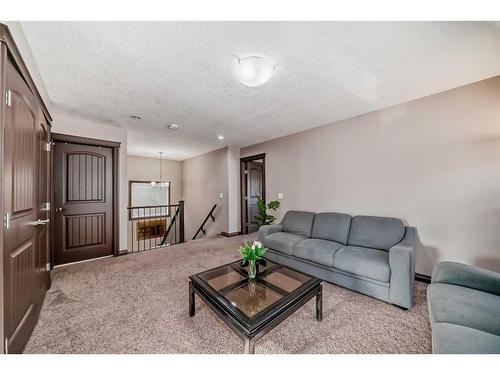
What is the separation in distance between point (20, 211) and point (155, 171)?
19.5ft

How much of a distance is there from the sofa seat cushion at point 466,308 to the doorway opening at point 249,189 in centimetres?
401

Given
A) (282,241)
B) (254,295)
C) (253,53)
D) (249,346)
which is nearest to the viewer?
(249,346)

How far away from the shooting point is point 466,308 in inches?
48.4

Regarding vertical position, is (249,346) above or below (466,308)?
below

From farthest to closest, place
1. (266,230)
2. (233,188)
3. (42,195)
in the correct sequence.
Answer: (233,188) < (266,230) < (42,195)

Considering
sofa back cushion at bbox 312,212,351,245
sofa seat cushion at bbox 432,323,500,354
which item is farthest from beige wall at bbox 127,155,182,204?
sofa seat cushion at bbox 432,323,500,354

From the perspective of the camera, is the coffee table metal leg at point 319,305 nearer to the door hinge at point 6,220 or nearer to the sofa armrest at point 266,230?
the sofa armrest at point 266,230

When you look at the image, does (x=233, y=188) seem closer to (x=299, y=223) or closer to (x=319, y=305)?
(x=299, y=223)

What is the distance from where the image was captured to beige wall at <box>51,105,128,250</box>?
303cm

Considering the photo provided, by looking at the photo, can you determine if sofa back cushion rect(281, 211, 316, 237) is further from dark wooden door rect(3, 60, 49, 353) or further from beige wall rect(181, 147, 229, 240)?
dark wooden door rect(3, 60, 49, 353)

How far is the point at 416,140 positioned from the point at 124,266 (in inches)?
184

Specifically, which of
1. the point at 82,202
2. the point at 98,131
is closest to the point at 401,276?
the point at 82,202
